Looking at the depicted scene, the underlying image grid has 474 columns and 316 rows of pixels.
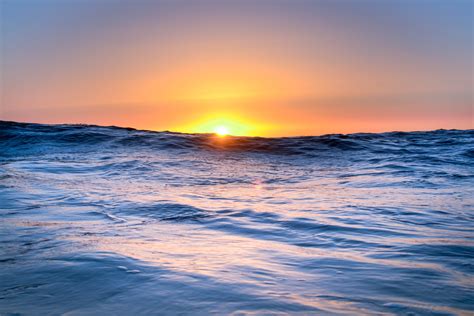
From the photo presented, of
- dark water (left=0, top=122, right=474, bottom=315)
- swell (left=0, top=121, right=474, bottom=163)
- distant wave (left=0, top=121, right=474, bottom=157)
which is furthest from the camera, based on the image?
distant wave (left=0, top=121, right=474, bottom=157)

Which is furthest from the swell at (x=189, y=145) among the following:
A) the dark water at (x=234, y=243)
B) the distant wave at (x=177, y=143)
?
the dark water at (x=234, y=243)

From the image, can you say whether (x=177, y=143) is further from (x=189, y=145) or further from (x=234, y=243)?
(x=234, y=243)

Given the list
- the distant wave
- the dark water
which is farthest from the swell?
the dark water

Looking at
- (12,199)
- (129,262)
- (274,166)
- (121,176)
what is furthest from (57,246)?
(274,166)

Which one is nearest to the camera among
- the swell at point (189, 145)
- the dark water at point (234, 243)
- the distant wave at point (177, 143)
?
the dark water at point (234, 243)

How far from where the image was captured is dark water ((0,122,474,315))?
2113 mm

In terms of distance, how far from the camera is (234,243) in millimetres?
3305

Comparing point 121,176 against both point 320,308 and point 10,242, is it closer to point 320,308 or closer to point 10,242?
point 10,242

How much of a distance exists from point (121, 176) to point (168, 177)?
864mm

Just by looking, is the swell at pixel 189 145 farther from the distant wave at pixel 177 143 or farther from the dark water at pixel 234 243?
the dark water at pixel 234 243

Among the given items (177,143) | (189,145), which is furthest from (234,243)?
(177,143)

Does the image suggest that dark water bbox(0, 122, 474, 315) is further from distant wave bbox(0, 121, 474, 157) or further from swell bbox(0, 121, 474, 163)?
distant wave bbox(0, 121, 474, 157)

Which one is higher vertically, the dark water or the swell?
the swell

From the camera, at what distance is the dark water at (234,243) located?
2.11 metres
